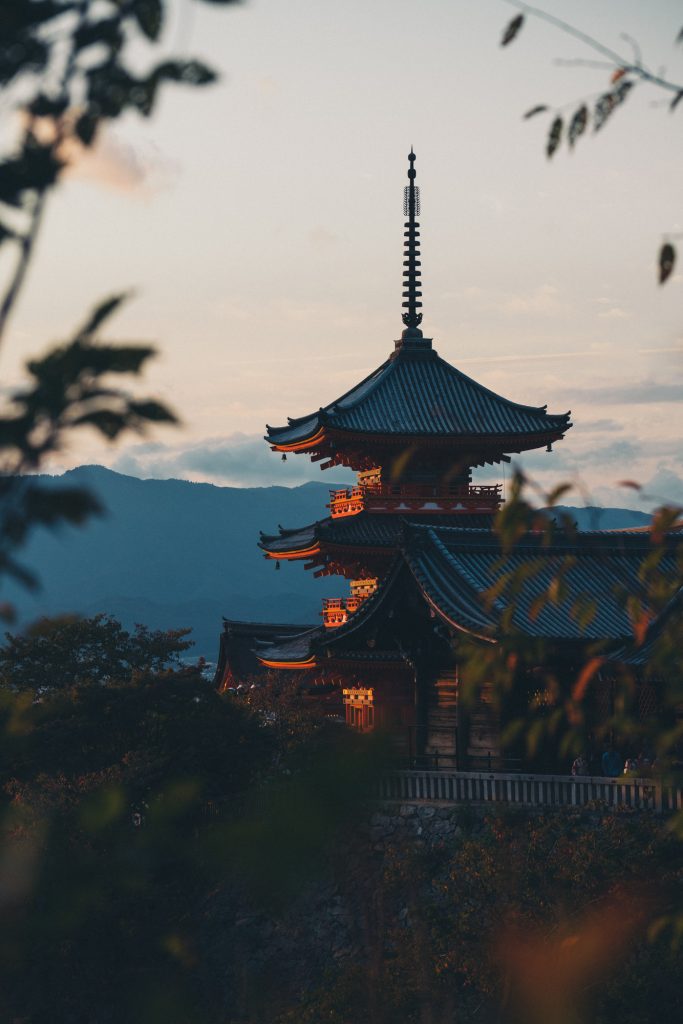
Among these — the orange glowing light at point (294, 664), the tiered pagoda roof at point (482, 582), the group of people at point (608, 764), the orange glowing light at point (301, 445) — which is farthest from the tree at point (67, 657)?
the group of people at point (608, 764)

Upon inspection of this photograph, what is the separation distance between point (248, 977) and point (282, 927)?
1147 millimetres

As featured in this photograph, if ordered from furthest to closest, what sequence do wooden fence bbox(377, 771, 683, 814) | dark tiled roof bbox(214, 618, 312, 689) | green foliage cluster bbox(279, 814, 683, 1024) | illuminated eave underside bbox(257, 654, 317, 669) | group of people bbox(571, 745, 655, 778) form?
dark tiled roof bbox(214, 618, 312, 689) < illuminated eave underside bbox(257, 654, 317, 669) < group of people bbox(571, 745, 655, 778) < wooden fence bbox(377, 771, 683, 814) < green foliage cluster bbox(279, 814, 683, 1024)

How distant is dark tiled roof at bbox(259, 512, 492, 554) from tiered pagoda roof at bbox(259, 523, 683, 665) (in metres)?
4.13

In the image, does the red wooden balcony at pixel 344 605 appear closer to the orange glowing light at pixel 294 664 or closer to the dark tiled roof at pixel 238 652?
the orange glowing light at pixel 294 664

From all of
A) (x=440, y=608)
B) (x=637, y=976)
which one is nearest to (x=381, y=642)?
(x=440, y=608)

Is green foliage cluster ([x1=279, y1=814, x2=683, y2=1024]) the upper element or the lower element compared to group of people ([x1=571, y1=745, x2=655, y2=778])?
lower

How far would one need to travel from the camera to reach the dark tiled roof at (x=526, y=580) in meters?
26.2

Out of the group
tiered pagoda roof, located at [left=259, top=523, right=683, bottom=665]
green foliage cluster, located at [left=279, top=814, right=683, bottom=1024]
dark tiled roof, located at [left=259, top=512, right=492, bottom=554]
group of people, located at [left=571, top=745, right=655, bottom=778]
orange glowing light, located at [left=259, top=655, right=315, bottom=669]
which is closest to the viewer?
green foliage cluster, located at [left=279, top=814, right=683, bottom=1024]

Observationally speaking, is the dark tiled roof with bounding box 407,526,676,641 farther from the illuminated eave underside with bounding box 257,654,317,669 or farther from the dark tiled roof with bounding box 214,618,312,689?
the dark tiled roof with bounding box 214,618,312,689

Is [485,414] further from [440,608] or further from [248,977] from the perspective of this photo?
[248,977]

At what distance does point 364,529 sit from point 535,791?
1299cm

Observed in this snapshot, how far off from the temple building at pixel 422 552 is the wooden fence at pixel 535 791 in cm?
143

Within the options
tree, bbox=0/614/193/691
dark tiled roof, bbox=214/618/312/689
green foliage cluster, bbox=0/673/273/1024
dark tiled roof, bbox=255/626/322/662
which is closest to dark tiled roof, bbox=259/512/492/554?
dark tiled roof, bbox=255/626/322/662

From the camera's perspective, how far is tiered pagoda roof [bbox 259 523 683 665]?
2636cm
